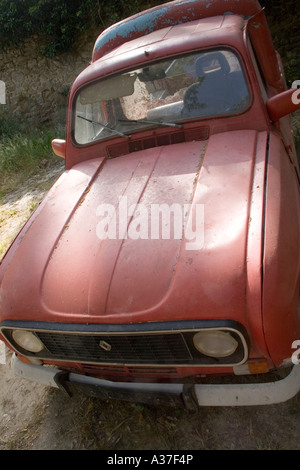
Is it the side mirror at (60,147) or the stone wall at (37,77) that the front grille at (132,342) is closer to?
the side mirror at (60,147)

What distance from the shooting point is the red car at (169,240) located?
1568 mm

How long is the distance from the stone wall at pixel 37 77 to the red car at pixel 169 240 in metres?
6.57

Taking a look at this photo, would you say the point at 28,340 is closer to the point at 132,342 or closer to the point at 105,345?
the point at 105,345

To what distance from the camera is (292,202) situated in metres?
1.86

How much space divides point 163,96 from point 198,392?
1.89m

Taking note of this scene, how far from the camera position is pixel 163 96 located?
2543 mm

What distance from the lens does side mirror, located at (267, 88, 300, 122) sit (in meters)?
2.27

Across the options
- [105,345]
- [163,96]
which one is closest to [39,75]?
[163,96]

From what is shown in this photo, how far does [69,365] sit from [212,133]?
5.41 ft

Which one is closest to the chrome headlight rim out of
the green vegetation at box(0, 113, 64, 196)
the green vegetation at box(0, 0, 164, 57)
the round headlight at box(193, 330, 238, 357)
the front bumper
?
the round headlight at box(193, 330, 238, 357)

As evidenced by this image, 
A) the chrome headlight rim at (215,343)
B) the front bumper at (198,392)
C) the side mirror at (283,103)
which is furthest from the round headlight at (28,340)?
the side mirror at (283,103)

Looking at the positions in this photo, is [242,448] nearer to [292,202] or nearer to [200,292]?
[200,292]
